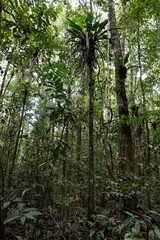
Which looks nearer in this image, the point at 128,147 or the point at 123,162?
the point at 123,162

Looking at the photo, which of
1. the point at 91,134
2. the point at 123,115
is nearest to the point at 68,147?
the point at 91,134

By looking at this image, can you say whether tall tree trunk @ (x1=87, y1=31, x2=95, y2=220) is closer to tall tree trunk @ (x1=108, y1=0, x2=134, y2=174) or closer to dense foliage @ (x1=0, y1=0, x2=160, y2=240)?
dense foliage @ (x1=0, y1=0, x2=160, y2=240)

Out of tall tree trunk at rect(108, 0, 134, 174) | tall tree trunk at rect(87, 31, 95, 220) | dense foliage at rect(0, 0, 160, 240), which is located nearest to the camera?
dense foliage at rect(0, 0, 160, 240)

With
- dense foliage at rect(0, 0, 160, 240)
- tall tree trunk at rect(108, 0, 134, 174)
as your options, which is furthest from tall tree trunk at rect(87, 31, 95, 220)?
tall tree trunk at rect(108, 0, 134, 174)

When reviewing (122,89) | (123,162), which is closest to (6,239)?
(123,162)

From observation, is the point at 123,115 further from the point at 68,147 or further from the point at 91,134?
the point at 68,147

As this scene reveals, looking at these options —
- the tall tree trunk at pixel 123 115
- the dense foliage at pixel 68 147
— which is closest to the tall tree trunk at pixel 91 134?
the dense foliage at pixel 68 147

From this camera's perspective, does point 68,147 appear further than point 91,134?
No

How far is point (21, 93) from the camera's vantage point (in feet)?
14.7

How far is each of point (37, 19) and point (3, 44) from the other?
2.52ft

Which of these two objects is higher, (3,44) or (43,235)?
(3,44)

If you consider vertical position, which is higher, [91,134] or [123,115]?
[123,115]

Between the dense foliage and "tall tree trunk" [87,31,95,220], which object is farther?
"tall tree trunk" [87,31,95,220]

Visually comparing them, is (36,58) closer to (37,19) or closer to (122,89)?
(37,19)
